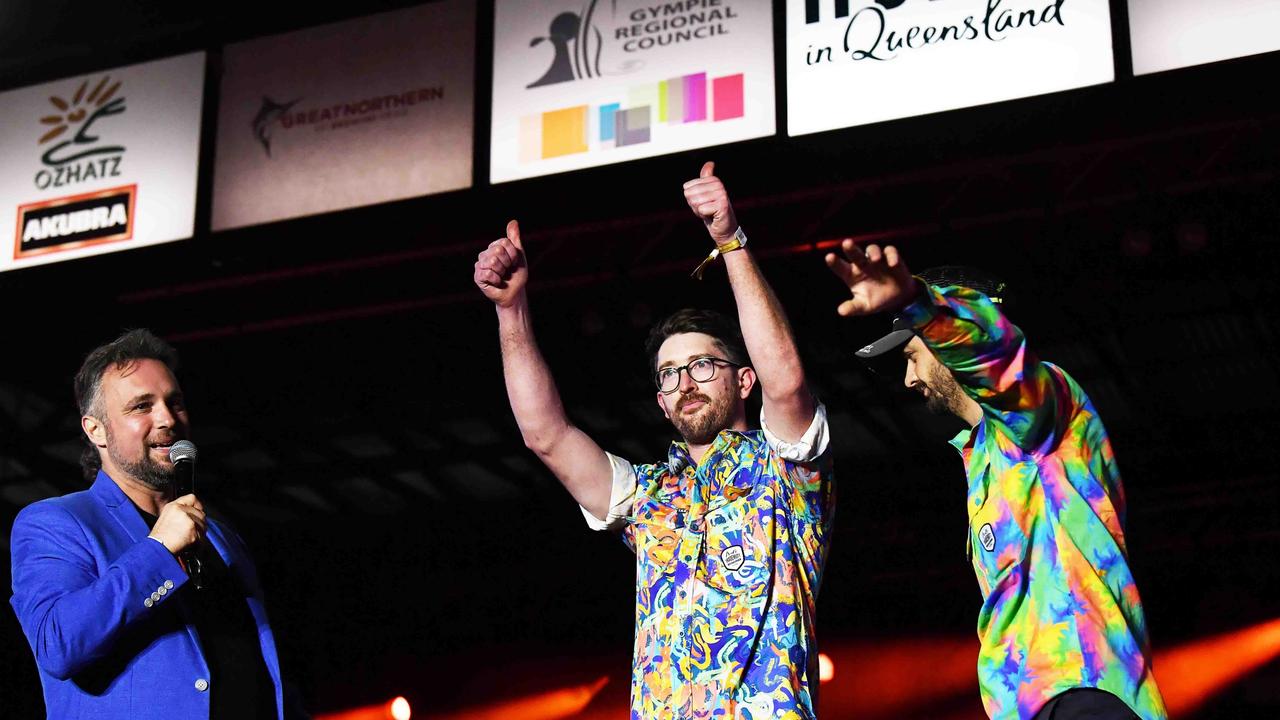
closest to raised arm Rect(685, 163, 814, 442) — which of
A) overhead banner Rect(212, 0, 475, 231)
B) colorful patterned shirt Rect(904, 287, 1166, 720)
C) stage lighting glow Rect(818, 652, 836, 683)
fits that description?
colorful patterned shirt Rect(904, 287, 1166, 720)

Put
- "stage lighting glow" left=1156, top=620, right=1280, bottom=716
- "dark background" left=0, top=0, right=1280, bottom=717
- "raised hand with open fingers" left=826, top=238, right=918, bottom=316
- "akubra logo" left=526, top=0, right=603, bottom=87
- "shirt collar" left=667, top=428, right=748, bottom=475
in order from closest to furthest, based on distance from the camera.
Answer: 1. "raised hand with open fingers" left=826, top=238, right=918, bottom=316
2. "shirt collar" left=667, top=428, right=748, bottom=475
3. "akubra logo" left=526, top=0, right=603, bottom=87
4. "dark background" left=0, top=0, right=1280, bottom=717
5. "stage lighting glow" left=1156, top=620, right=1280, bottom=716

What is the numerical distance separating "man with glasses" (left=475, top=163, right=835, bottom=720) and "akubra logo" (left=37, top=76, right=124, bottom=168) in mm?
4281

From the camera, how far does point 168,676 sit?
106 inches

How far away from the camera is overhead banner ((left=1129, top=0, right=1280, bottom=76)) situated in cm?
535

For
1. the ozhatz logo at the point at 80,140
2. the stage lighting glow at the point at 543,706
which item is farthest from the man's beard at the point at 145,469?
the stage lighting glow at the point at 543,706

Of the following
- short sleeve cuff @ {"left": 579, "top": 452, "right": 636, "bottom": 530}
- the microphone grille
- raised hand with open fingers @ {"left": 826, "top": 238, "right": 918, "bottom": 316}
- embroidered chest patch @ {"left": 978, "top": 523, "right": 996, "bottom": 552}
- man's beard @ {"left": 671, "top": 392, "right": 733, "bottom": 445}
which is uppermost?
raised hand with open fingers @ {"left": 826, "top": 238, "right": 918, "bottom": 316}

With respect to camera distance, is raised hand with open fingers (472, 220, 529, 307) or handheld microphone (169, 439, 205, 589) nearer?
handheld microphone (169, 439, 205, 589)

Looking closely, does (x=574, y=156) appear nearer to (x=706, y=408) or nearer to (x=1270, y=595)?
(x=706, y=408)

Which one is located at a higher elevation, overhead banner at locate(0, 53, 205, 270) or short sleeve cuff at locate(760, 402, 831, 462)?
overhead banner at locate(0, 53, 205, 270)

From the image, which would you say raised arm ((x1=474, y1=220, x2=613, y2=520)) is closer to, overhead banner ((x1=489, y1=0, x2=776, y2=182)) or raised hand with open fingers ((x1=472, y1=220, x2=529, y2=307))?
raised hand with open fingers ((x1=472, y1=220, x2=529, y2=307))

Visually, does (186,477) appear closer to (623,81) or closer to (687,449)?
(687,449)

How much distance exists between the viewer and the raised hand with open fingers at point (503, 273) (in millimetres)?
A: 3346

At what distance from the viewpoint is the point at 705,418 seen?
3.30m

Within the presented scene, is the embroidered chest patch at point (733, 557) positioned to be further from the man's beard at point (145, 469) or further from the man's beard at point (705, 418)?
the man's beard at point (145, 469)
